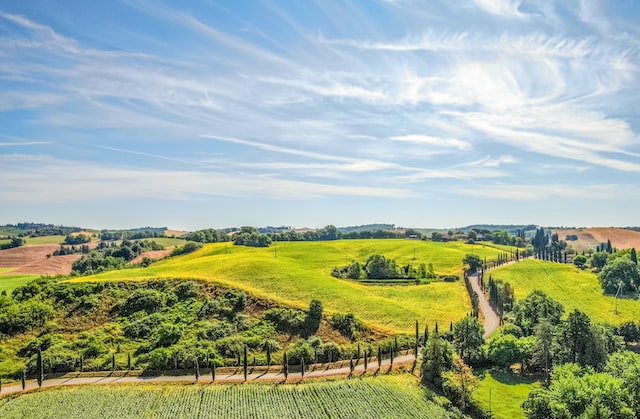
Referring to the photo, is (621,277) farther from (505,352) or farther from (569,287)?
(505,352)

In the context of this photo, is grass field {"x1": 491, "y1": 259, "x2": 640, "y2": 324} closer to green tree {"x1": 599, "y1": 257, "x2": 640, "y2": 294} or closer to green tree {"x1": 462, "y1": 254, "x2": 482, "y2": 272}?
green tree {"x1": 599, "y1": 257, "x2": 640, "y2": 294}

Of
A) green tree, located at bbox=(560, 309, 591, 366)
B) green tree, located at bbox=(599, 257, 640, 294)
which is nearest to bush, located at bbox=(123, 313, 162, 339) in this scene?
green tree, located at bbox=(560, 309, 591, 366)

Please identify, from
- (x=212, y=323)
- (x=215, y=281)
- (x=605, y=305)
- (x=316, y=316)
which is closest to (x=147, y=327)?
(x=212, y=323)

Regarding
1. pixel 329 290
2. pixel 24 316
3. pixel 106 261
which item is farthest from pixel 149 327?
pixel 106 261

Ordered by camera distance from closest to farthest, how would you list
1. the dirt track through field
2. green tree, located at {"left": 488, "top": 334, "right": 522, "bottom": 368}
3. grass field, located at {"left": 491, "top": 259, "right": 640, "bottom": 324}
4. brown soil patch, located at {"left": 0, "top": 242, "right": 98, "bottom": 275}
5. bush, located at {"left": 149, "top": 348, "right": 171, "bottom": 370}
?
the dirt track through field < bush, located at {"left": 149, "top": 348, "right": 171, "bottom": 370} < green tree, located at {"left": 488, "top": 334, "right": 522, "bottom": 368} < grass field, located at {"left": 491, "top": 259, "right": 640, "bottom": 324} < brown soil patch, located at {"left": 0, "top": 242, "right": 98, "bottom": 275}

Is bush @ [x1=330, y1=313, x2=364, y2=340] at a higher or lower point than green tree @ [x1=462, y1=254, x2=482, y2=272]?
lower

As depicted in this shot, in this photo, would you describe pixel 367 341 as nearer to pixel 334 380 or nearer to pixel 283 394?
pixel 334 380
